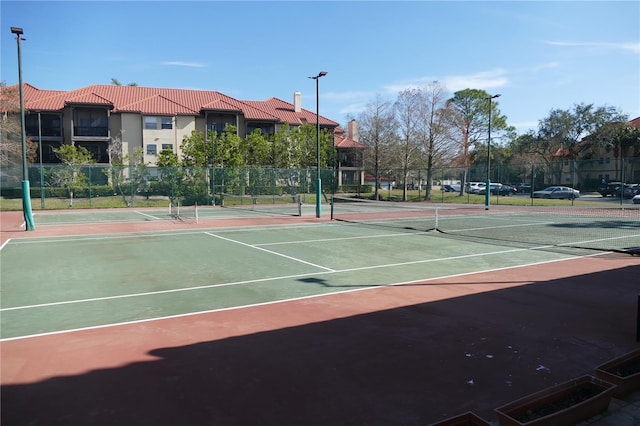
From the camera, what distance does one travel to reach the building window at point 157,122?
1973 inches

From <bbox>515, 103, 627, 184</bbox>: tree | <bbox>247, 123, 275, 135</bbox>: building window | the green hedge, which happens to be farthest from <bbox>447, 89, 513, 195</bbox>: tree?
the green hedge

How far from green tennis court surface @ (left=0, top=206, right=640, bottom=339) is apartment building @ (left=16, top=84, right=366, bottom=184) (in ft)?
116

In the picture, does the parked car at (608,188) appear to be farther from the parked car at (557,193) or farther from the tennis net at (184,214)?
the tennis net at (184,214)

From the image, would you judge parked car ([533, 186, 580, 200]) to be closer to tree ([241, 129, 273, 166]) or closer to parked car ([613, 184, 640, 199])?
parked car ([613, 184, 640, 199])

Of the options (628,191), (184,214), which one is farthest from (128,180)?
(628,191)

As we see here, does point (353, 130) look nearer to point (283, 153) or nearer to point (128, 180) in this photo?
point (283, 153)

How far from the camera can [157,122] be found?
5041 centimetres

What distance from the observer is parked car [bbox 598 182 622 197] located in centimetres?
3766

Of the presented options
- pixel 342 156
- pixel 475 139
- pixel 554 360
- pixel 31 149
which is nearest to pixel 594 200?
pixel 475 139

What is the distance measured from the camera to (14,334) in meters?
6.30

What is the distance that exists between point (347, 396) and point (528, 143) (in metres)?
67.8

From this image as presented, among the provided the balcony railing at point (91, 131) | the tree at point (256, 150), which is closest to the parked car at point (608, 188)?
the tree at point (256, 150)

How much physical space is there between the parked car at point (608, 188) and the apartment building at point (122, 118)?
77.3 feet

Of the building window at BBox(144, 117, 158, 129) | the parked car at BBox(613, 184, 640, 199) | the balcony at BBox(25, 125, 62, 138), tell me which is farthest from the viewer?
the building window at BBox(144, 117, 158, 129)
